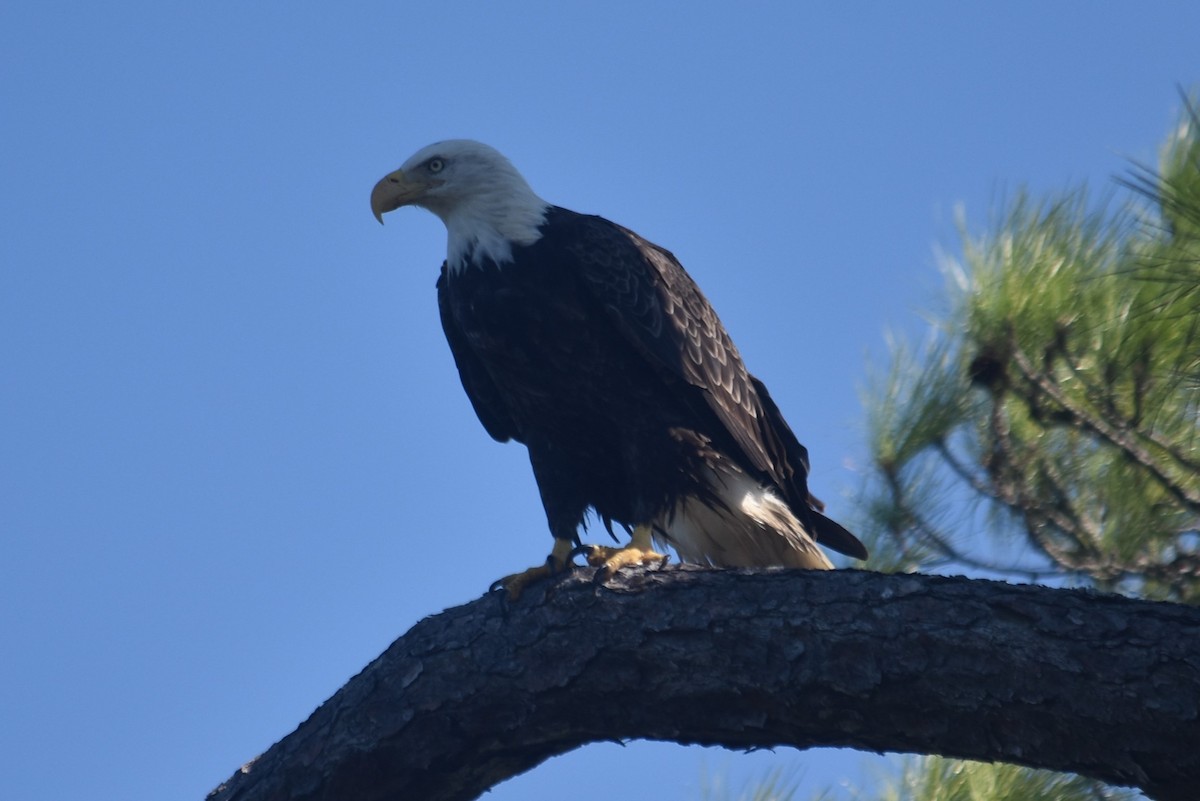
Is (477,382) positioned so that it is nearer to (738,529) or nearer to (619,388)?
(619,388)

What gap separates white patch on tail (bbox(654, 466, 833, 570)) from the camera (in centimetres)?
462

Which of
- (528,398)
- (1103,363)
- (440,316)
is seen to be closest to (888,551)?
(1103,363)

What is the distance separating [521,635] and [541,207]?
192cm

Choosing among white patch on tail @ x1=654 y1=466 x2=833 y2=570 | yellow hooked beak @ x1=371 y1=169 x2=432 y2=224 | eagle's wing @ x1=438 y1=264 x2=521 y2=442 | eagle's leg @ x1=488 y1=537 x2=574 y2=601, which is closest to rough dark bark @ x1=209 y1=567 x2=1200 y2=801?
eagle's leg @ x1=488 y1=537 x2=574 y2=601

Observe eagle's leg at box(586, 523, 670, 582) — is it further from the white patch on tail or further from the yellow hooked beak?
the yellow hooked beak

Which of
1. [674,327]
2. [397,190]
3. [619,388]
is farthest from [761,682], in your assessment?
[397,190]

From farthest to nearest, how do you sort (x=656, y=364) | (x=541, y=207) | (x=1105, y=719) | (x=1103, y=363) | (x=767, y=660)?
(x=541, y=207) < (x=656, y=364) < (x=1103, y=363) < (x=767, y=660) < (x=1105, y=719)

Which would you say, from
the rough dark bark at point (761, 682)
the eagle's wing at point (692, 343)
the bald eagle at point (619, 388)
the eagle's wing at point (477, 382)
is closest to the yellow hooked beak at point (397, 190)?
the bald eagle at point (619, 388)

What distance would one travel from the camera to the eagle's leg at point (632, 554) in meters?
4.02

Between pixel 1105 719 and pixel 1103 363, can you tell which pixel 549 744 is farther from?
pixel 1103 363

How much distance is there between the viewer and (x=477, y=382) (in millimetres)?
4969

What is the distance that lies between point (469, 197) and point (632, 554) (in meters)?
1.54

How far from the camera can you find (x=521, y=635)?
3428mm

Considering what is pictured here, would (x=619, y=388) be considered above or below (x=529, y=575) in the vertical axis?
above
